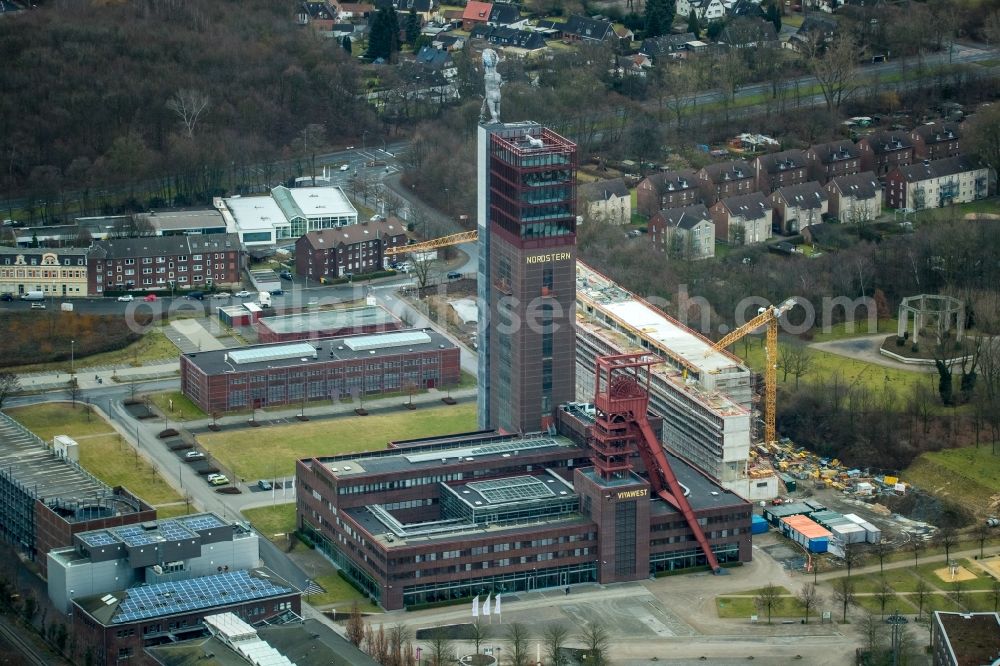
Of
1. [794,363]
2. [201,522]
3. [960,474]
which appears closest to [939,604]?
[960,474]

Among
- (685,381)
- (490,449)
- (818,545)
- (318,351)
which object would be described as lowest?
(818,545)

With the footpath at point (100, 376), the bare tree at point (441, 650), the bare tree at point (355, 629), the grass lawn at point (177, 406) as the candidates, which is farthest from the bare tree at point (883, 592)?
the footpath at point (100, 376)

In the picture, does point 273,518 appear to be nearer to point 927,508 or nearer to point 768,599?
point 768,599

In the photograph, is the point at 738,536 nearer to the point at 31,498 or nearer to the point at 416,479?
the point at 416,479

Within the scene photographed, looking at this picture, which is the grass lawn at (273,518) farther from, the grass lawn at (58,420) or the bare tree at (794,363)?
the bare tree at (794,363)

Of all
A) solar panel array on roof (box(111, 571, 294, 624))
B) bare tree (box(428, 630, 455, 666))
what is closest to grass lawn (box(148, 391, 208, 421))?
solar panel array on roof (box(111, 571, 294, 624))

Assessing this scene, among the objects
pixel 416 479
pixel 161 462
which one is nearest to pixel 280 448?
pixel 161 462

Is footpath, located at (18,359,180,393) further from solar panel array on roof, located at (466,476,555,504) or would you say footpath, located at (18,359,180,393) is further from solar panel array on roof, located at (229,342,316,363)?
solar panel array on roof, located at (466,476,555,504)
